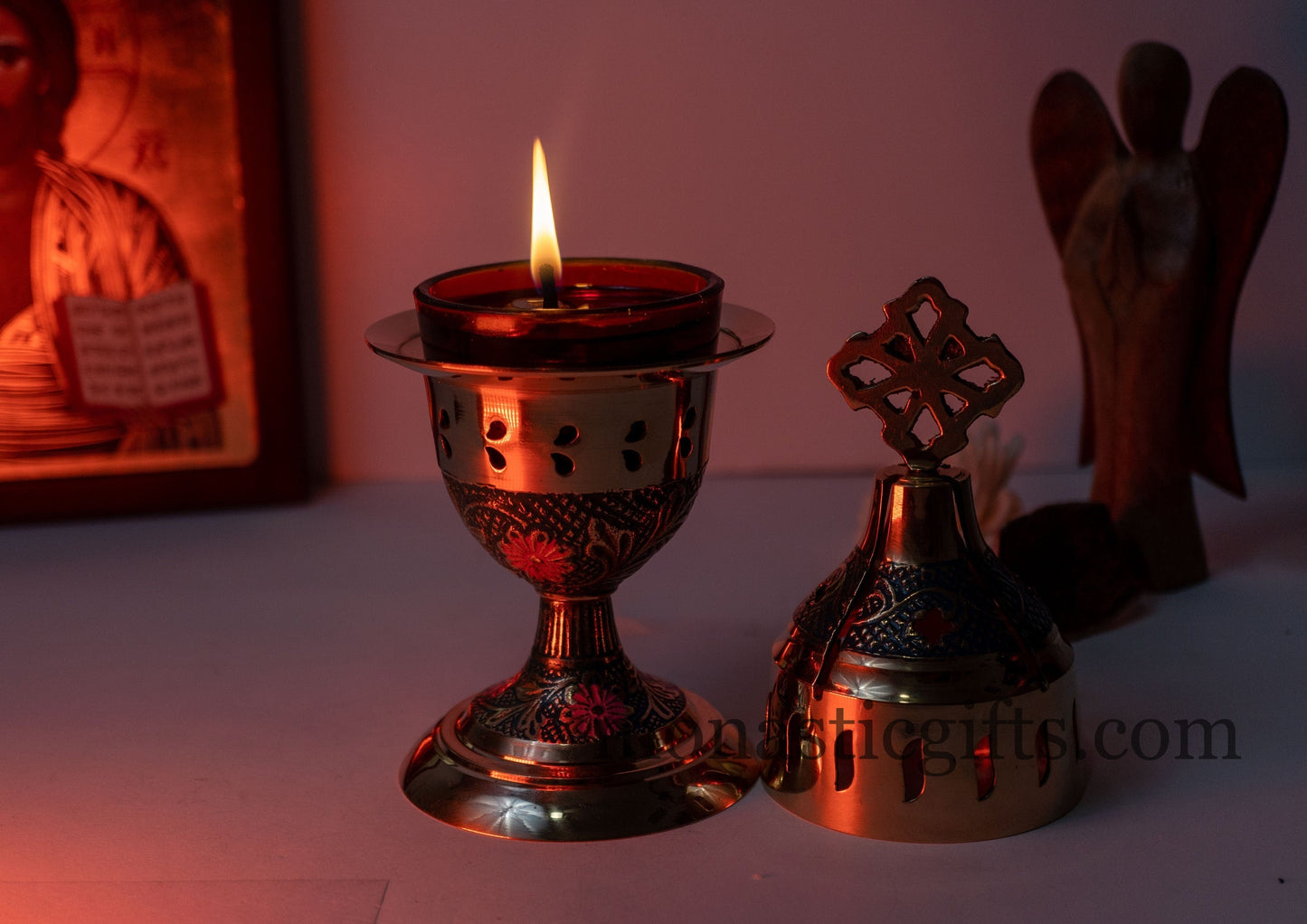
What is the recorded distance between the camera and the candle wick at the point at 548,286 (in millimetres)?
725

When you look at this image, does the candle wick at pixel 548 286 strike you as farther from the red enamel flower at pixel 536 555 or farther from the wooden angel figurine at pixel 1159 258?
the wooden angel figurine at pixel 1159 258

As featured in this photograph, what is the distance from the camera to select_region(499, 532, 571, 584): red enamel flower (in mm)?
717

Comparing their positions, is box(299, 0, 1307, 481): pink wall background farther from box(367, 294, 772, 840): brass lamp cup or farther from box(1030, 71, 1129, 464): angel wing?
box(367, 294, 772, 840): brass lamp cup

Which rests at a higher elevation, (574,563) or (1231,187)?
(1231,187)

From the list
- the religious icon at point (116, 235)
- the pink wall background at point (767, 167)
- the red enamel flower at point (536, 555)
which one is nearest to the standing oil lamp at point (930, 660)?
the red enamel flower at point (536, 555)

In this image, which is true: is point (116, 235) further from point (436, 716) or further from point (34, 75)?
point (436, 716)

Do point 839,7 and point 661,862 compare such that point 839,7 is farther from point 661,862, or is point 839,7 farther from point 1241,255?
point 661,862

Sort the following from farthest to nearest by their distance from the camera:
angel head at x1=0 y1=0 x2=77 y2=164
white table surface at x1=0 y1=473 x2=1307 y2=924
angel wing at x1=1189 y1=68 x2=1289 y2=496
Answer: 1. angel head at x1=0 y1=0 x2=77 y2=164
2. angel wing at x1=1189 y1=68 x2=1289 y2=496
3. white table surface at x1=0 y1=473 x2=1307 y2=924

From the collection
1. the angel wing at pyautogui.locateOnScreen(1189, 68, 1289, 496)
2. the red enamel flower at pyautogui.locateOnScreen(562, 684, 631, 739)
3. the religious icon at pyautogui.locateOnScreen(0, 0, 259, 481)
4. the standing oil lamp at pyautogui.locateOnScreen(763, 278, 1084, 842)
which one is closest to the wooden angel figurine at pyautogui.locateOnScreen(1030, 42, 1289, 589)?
the angel wing at pyautogui.locateOnScreen(1189, 68, 1289, 496)

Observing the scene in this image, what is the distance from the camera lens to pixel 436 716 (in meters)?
0.86

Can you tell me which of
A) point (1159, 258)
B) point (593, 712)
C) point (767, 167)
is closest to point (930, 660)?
point (593, 712)

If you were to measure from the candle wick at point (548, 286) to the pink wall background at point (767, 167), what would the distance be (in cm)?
57

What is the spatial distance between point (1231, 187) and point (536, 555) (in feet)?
1.85

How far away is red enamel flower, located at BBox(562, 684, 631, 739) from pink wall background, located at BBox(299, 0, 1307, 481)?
590 mm
